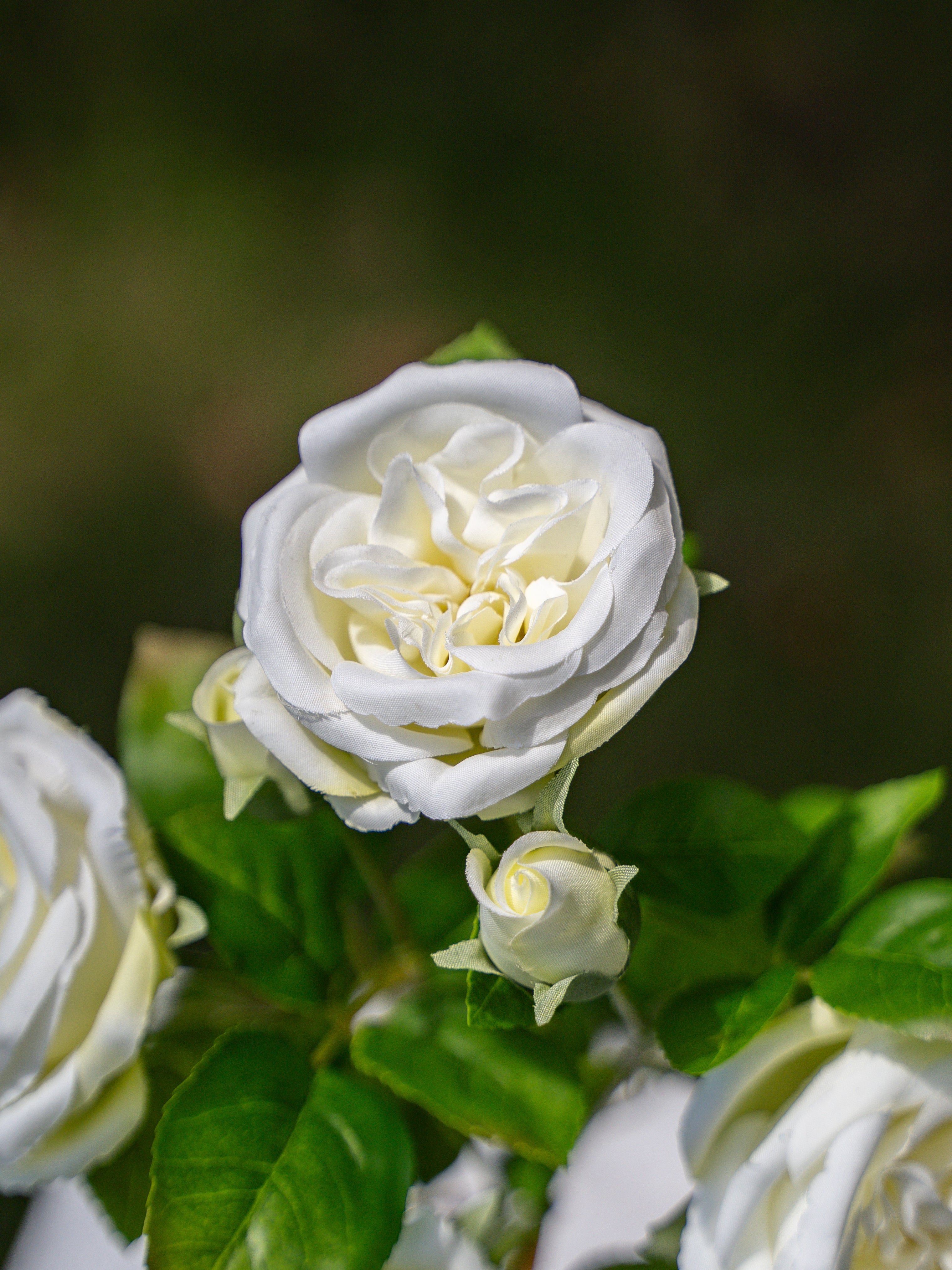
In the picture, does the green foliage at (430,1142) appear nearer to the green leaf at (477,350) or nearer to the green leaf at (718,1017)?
the green leaf at (718,1017)

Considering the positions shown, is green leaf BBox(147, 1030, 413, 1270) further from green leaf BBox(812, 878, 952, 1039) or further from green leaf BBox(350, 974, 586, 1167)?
green leaf BBox(812, 878, 952, 1039)

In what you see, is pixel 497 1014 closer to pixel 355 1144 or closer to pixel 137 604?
pixel 355 1144

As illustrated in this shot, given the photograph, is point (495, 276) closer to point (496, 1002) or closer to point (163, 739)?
point (163, 739)

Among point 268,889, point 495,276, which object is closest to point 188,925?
point 268,889

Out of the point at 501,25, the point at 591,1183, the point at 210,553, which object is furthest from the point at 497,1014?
the point at 501,25

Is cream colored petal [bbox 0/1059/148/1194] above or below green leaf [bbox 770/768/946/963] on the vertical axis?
below

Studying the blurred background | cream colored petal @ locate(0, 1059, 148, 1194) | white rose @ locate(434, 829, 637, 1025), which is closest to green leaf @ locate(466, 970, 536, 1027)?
white rose @ locate(434, 829, 637, 1025)

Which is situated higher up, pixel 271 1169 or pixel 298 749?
pixel 298 749
